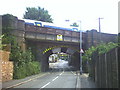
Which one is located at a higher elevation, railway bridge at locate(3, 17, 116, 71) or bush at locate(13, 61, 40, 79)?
railway bridge at locate(3, 17, 116, 71)

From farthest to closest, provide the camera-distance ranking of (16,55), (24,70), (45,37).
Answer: (45,37) → (24,70) → (16,55)

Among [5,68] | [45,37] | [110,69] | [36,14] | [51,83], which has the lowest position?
[51,83]

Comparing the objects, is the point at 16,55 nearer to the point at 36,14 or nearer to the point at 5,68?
the point at 5,68

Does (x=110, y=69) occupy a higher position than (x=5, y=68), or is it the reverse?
(x=110, y=69)

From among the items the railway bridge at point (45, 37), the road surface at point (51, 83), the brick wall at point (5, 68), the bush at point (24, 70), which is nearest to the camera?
the road surface at point (51, 83)

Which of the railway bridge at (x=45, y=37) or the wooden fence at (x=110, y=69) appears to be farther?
the railway bridge at (x=45, y=37)

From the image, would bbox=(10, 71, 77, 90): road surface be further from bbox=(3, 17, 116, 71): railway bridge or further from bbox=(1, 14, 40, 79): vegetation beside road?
bbox=(3, 17, 116, 71): railway bridge

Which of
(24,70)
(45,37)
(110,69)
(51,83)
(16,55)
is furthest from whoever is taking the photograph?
(45,37)

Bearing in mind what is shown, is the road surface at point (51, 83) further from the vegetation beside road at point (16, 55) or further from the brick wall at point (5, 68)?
the vegetation beside road at point (16, 55)

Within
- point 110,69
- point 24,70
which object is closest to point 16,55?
point 24,70

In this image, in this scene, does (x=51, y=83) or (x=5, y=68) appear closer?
(x=51, y=83)

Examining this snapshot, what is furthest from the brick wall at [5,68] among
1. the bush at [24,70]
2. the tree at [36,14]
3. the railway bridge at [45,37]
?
the tree at [36,14]

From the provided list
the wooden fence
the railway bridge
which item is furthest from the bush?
the wooden fence

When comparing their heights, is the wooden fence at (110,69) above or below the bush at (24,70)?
above
